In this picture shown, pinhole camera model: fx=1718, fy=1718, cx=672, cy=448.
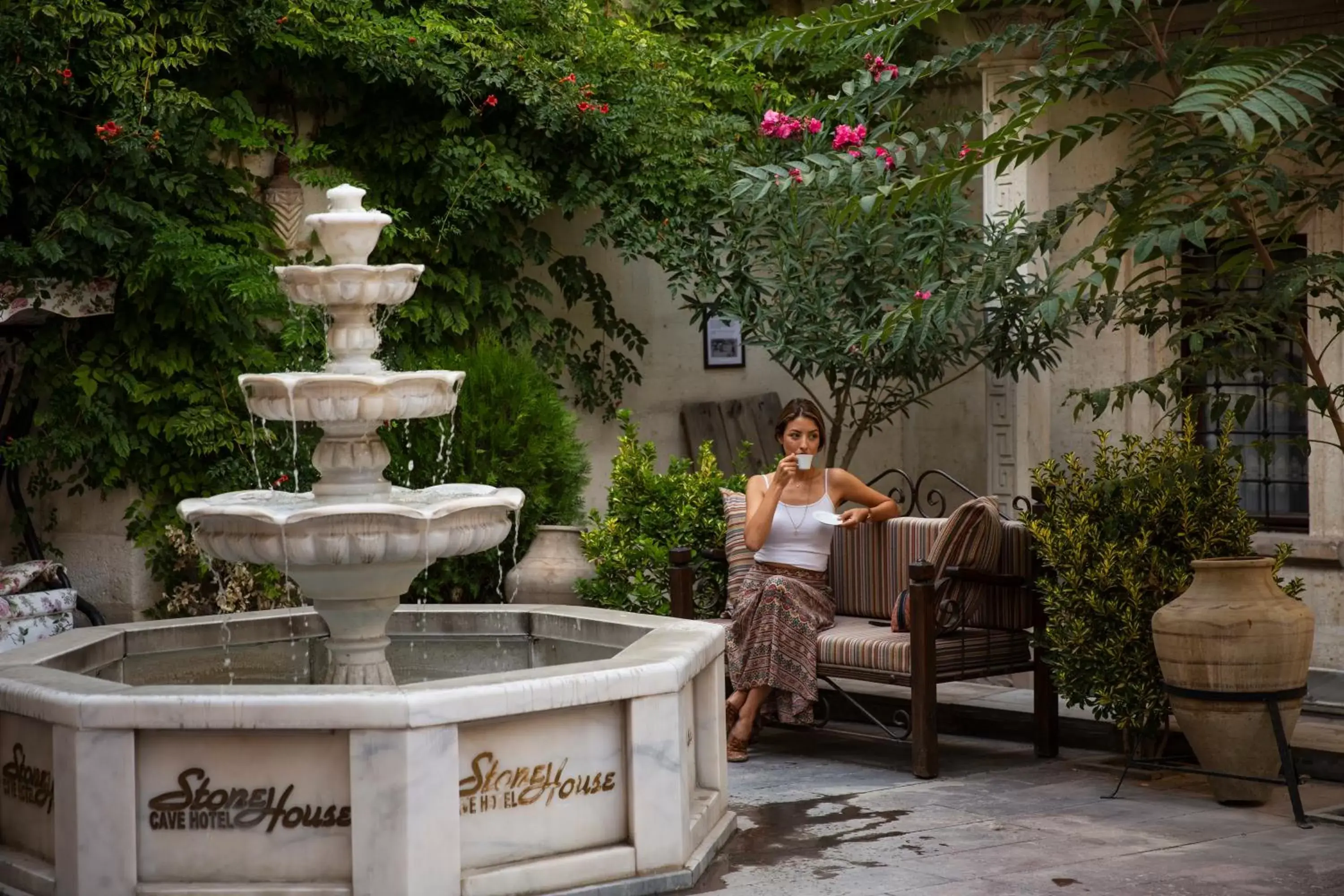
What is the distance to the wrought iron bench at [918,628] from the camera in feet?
24.9

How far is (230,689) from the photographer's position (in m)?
5.33

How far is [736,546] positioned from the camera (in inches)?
339

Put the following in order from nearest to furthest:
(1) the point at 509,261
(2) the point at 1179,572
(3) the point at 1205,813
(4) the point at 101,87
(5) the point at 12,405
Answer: (3) the point at 1205,813, (2) the point at 1179,572, (4) the point at 101,87, (5) the point at 12,405, (1) the point at 509,261

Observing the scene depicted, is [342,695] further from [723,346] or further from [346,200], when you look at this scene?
[723,346]

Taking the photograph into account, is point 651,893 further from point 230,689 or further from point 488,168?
point 488,168

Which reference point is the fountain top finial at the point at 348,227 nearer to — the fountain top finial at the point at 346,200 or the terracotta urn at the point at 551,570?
the fountain top finial at the point at 346,200

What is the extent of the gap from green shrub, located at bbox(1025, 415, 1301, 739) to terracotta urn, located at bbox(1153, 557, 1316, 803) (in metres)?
0.36

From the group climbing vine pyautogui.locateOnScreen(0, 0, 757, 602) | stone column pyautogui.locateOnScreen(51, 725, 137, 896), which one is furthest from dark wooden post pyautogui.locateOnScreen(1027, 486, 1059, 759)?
stone column pyautogui.locateOnScreen(51, 725, 137, 896)

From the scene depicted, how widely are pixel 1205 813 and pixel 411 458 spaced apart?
17.4ft

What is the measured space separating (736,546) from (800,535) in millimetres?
487

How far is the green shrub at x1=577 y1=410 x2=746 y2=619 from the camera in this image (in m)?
9.23

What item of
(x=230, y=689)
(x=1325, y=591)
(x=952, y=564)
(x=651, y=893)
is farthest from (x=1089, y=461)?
(x=230, y=689)

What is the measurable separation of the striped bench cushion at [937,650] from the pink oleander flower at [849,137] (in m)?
3.20

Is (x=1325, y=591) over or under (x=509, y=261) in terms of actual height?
under
